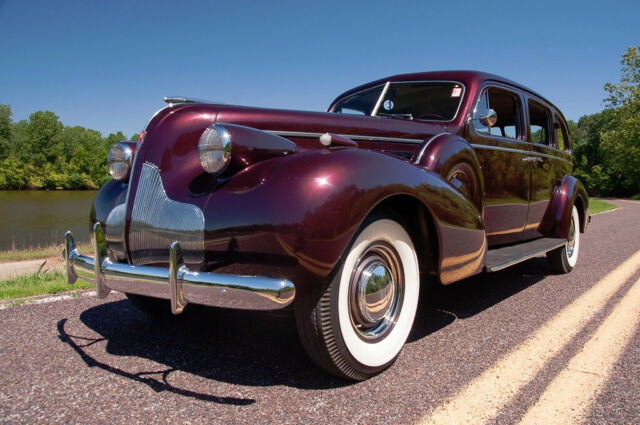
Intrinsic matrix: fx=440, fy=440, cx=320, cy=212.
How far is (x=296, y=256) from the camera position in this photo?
1.73 metres

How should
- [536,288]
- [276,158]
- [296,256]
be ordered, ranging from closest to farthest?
[296,256] → [276,158] → [536,288]

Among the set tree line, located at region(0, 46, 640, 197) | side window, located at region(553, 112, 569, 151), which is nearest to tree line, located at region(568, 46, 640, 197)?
tree line, located at region(0, 46, 640, 197)

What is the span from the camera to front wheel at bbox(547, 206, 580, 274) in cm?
440

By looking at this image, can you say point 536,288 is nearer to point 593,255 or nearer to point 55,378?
point 593,255

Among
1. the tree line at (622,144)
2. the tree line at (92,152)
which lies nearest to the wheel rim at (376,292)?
the tree line at (622,144)

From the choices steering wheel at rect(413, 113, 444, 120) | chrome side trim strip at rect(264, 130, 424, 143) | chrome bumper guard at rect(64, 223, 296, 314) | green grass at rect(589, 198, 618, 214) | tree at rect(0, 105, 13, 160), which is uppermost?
tree at rect(0, 105, 13, 160)

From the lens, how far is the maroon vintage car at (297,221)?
1.76 metres

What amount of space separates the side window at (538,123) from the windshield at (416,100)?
1.18 meters

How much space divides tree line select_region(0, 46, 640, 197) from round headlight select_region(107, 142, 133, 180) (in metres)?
44.4

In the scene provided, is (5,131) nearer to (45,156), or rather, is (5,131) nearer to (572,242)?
(45,156)

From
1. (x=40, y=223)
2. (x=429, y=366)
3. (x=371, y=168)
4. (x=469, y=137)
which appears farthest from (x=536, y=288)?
(x=40, y=223)

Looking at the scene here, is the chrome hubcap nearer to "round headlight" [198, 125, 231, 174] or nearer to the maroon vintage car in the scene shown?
the maroon vintage car

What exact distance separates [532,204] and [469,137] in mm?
1246

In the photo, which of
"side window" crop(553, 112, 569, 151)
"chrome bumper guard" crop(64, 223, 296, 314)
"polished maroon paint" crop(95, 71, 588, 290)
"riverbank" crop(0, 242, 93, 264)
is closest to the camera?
"chrome bumper guard" crop(64, 223, 296, 314)
